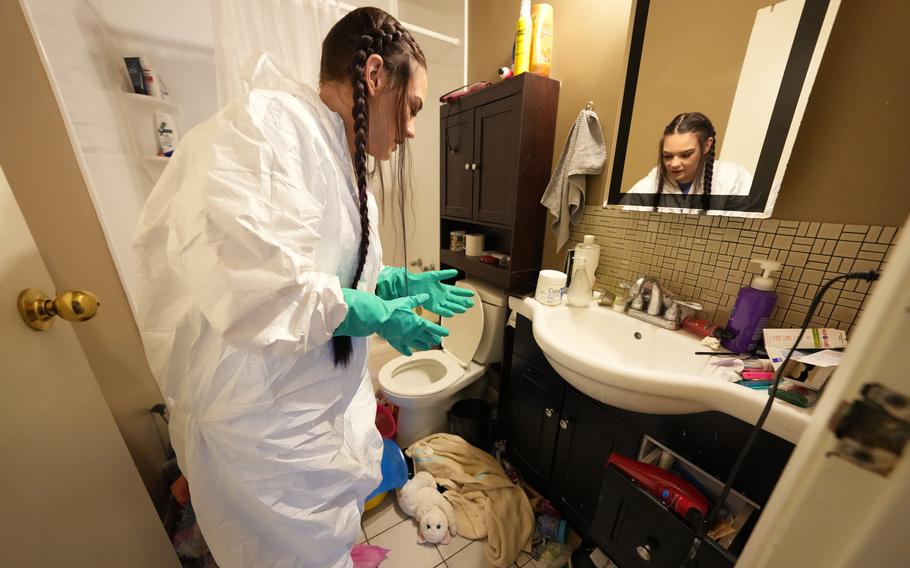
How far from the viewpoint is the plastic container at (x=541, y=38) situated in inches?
41.3

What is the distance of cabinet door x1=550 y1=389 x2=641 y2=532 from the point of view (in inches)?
32.7

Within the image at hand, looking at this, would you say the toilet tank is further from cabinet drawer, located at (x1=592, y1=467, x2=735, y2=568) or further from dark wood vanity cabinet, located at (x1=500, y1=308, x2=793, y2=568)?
cabinet drawer, located at (x1=592, y1=467, x2=735, y2=568)

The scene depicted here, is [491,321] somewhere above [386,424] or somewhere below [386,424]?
above

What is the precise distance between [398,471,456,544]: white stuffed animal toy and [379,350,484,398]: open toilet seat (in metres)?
0.34

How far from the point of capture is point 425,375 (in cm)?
154

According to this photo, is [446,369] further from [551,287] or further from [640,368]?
[640,368]

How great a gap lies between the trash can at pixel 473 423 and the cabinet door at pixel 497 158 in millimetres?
891

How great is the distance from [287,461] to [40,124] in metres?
1.08

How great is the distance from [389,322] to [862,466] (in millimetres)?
553

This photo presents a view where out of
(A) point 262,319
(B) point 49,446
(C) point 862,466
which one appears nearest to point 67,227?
(B) point 49,446

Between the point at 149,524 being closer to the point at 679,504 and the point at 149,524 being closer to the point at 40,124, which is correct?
the point at 40,124

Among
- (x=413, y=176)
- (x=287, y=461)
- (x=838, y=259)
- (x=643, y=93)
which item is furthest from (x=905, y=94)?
(x=413, y=176)

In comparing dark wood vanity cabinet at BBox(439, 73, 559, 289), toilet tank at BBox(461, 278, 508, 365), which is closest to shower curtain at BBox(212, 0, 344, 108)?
dark wood vanity cabinet at BBox(439, 73, 559, 289)

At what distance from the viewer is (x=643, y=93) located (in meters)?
0.88
